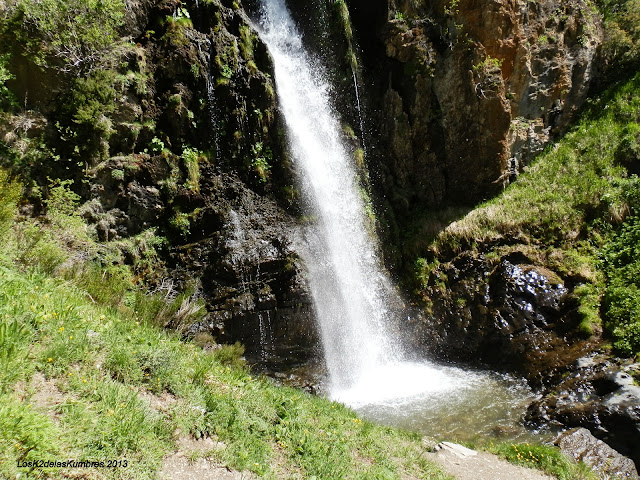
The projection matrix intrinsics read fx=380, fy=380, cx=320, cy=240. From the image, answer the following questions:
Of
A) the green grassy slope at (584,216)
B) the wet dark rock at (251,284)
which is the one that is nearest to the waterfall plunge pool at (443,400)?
the wet dark rock at (251,284)

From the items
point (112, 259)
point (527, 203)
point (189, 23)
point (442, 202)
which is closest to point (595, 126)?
point (527, 203)

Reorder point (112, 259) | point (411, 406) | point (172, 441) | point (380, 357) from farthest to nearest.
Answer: point (380, 357) < point (112, 259) < point (411, 406) < point (172, 441)

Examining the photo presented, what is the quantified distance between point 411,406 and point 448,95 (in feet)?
29.7

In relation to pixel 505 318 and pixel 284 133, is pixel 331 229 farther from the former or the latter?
pixel 505 318

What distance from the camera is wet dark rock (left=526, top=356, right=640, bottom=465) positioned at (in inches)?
245

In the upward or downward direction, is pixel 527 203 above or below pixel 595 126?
below

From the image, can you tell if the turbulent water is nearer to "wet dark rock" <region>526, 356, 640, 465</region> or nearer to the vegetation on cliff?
"wet dark rock" <region>526, 356, 640, 465</region>

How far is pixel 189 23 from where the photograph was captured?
976cm

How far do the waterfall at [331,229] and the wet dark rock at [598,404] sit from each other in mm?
3441

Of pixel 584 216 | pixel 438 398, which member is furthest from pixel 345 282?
pixel 584 216

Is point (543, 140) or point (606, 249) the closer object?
point (606, 249)

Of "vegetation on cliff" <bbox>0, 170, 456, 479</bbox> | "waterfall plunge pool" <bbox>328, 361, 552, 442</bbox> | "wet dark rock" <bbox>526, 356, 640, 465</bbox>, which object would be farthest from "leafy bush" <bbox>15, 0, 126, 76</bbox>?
"wet dark rock" <bbox>526, 356, 640, 465</bbox>

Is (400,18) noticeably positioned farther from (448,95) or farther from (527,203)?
(527,203)

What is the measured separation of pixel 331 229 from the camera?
10.5 meters
